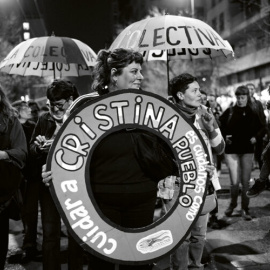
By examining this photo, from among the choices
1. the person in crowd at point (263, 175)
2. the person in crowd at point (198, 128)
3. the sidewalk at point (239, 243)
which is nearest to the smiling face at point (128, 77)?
the person in crowd at point (198, 128)

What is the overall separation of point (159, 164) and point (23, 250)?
361 centimetres

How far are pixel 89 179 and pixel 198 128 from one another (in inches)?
74.3

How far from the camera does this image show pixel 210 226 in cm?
729

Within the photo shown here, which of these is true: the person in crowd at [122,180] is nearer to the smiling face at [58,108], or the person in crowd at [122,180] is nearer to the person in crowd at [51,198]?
the person in crowd at [51,198]

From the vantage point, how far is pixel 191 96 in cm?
444

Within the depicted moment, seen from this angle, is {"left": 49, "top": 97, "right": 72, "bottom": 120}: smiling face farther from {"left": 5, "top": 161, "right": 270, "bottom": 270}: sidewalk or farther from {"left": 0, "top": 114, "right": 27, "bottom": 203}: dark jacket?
{"left": 5, "top": 161, "right": 270, "bottom": 270}: sidewalk

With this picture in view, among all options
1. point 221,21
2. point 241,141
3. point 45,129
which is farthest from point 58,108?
point 221,21

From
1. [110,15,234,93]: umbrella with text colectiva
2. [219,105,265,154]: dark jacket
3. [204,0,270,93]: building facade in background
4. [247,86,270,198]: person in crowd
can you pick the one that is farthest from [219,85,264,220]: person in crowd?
[204,0,270,93]: building facade in background

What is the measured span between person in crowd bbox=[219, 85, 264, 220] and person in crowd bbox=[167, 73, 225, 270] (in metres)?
3.03

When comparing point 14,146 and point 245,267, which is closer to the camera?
point 14,146

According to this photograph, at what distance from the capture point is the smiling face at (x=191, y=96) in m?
4.44

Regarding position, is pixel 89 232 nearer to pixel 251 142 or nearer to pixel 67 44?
pixel 67 44

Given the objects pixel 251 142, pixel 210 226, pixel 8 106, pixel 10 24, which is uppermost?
pixel 10 24

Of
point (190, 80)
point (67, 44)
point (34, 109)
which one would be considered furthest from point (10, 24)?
point (190, 80)
